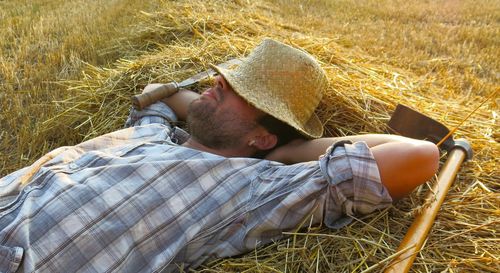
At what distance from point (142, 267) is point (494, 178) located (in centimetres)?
171

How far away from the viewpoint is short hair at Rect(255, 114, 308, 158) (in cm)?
242

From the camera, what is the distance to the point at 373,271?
6.27 feet

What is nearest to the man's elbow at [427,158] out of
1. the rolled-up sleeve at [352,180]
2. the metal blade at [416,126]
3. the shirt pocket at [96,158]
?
the rolled-up sleeve at [352,180]

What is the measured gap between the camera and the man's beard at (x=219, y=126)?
2430 millimetres

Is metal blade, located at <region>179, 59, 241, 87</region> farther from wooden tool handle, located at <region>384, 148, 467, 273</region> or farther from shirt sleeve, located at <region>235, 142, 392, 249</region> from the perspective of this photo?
wooden tool handle, located at <region>384, 148, 467, 273</region>

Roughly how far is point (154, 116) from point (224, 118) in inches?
27.9

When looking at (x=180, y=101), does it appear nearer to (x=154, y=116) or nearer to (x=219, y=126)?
(x=154, y=116)

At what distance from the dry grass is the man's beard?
576mm

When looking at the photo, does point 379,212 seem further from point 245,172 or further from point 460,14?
point 460,14

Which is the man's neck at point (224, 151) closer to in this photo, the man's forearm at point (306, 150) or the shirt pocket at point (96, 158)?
the man's forearm at point (306, 150)

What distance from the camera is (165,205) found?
2.14 meters

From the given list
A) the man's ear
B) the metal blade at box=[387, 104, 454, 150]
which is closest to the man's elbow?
the metal blade at box=[387, 104, 454, 150]

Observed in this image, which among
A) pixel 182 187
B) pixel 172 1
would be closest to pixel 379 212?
pixel 182 187

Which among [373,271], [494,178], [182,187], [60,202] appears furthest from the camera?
[494,178]
